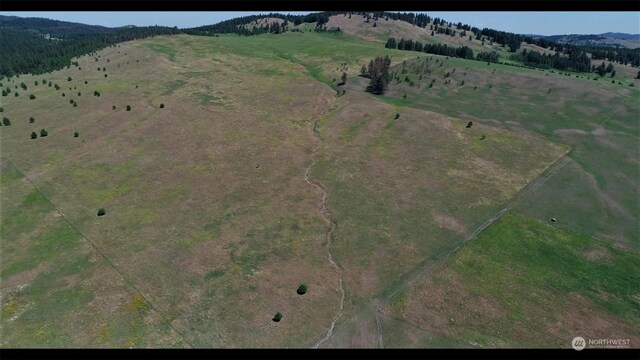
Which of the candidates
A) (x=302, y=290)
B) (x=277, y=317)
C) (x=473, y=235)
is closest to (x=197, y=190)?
(x=302, y=290)

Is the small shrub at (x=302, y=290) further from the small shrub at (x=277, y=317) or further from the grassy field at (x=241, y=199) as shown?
the small shrub at (x=277, y=317)

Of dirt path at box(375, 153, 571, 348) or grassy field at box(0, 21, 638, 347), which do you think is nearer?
grassy field at box(0, 21, 638, 347)

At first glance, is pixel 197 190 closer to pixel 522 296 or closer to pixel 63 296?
pixel 63 296

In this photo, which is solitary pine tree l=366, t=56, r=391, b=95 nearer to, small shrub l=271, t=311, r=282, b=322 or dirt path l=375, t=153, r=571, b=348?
dirt path l=375, t=153, r=571, b=348

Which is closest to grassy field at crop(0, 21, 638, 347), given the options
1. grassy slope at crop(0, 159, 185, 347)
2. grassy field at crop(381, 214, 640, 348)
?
grassy slope at crop(0, 159, 185, 347)

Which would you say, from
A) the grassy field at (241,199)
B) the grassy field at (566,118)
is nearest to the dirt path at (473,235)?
the grassy field at (241,199)

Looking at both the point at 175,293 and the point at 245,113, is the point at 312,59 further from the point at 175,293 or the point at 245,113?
the point at 175,293
